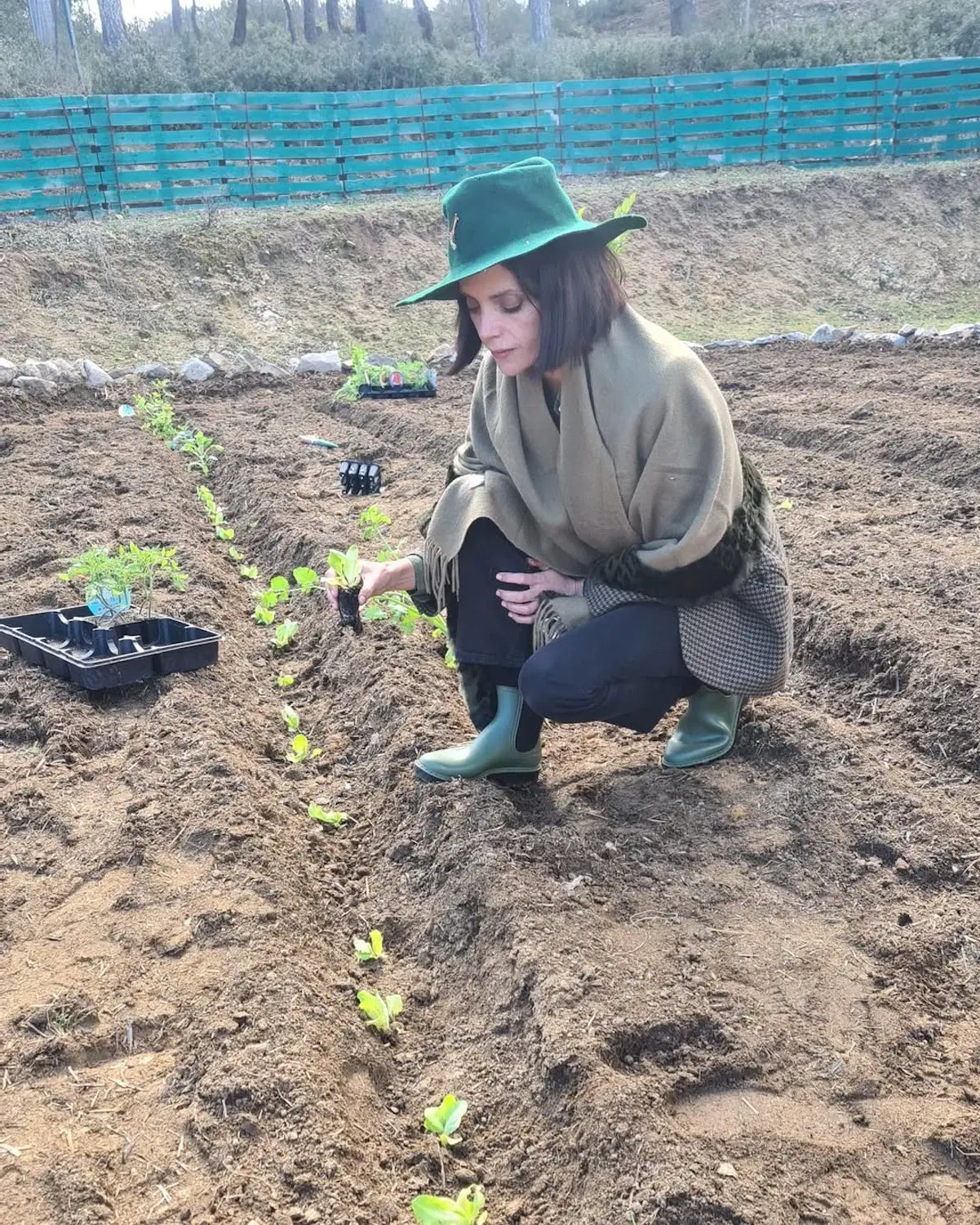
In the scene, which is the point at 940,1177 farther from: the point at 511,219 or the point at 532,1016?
the point at 511,219

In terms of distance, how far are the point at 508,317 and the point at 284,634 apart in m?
2.06

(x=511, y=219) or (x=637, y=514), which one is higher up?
(x=511, y=219)

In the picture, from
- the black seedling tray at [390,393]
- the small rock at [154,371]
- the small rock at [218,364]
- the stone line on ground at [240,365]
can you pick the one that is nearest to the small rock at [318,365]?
the stone line on ground at [240,365]

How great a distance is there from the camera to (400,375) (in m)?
8.91

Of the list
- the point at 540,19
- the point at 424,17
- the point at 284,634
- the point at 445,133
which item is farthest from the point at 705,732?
the point at 424,17

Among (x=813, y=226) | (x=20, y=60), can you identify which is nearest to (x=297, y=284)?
(x=813, y=226)

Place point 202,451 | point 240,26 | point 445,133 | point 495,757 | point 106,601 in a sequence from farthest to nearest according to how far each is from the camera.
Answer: point 240,26 < point 445,133 < point 202,451 < point 106,601 < point 495,757

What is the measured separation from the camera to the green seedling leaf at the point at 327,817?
9.46ft

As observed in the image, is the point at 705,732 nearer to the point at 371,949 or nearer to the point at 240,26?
the point at 371,949

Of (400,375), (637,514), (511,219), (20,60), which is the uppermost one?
(20,60)

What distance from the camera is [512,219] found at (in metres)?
2.38

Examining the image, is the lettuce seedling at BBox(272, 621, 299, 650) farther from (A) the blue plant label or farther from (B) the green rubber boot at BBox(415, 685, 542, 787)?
(B) the green rubber boot at BBox(415, 685, 542, 787)

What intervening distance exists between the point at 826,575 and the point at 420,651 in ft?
5.26

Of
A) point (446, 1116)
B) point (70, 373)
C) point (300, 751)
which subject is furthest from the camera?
point (70, 373)
